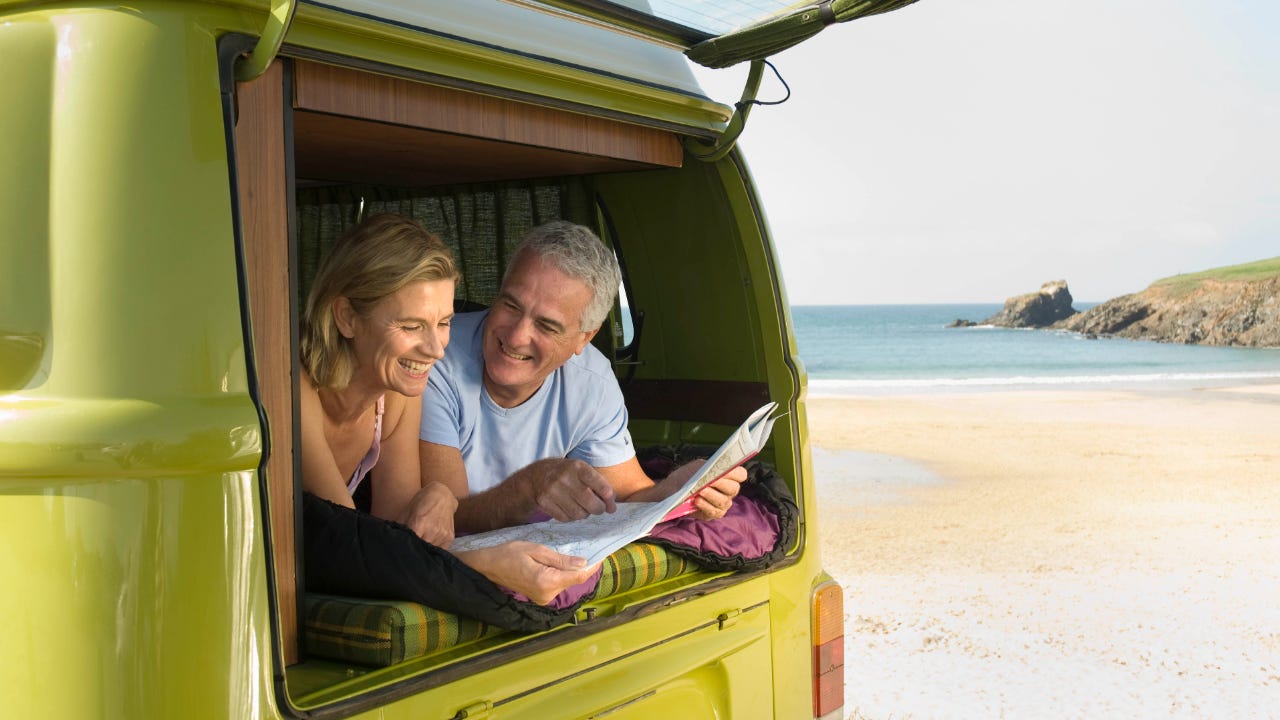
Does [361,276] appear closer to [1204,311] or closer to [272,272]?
[272,272]

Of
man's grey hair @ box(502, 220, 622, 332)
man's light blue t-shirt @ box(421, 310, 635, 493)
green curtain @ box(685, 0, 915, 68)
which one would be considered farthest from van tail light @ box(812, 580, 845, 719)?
green curtain @ box(685, 0, 915, 68)

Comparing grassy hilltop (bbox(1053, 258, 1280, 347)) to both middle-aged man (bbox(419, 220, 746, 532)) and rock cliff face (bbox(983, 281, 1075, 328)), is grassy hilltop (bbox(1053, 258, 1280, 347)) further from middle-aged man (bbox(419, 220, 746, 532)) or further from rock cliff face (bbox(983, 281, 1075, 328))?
middle-aged man (bbox(419, 220, 746, 532))

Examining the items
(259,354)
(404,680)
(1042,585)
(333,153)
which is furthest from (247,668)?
(1042,585)

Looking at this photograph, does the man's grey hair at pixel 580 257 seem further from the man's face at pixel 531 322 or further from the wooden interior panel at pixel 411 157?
the wooden interior panel at pixel 411 157

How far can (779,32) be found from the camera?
2.59 metres

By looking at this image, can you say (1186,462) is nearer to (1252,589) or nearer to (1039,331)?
(1252,589)

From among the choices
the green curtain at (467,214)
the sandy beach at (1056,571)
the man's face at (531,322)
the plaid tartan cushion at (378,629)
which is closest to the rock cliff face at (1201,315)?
the sandy beach at (1056,571)

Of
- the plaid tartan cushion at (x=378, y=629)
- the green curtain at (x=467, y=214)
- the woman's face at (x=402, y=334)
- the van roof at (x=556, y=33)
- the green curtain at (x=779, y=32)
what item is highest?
the green curtain at (x=779, y=32)

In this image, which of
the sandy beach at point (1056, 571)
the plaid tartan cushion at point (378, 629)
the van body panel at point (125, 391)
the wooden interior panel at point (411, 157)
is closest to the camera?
the van body panel at point (125, 391)

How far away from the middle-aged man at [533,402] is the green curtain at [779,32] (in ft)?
2.02

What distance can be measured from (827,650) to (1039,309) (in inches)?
2748

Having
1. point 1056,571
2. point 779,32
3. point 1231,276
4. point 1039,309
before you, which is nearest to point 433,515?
point 779,32

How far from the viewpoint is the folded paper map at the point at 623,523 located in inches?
80.4

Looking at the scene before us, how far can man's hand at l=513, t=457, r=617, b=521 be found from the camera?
2.67 metres
